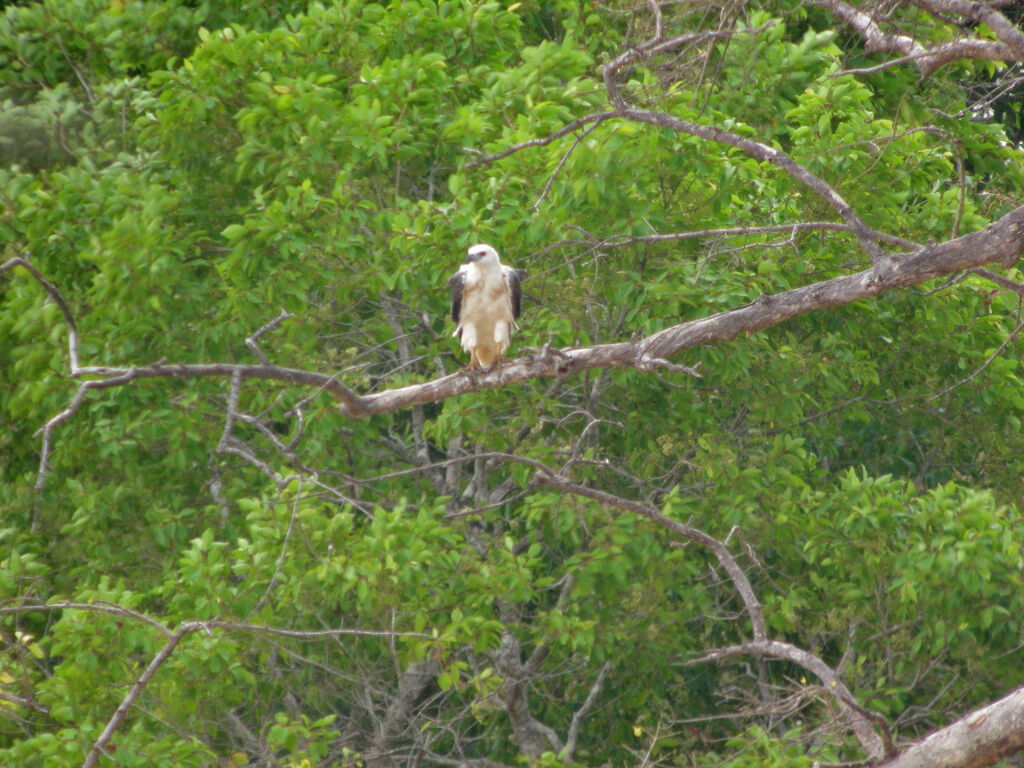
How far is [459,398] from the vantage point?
634 centimetres

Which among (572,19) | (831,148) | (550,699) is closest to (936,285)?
(831,148)

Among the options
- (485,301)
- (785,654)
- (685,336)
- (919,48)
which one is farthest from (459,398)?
(919,48)

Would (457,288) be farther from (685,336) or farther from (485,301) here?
(685,336)

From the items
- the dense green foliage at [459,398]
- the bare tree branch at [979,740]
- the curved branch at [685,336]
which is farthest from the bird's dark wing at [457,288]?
the bare tree branch at [979,740]

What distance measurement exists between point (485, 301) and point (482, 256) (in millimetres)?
272

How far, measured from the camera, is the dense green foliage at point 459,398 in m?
5.73

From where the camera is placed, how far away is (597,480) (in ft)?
23.7

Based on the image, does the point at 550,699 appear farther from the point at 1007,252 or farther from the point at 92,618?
the point at 1007,252

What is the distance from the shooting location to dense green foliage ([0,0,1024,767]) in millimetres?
5727

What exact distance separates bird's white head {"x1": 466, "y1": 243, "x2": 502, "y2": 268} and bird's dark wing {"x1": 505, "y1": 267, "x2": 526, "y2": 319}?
0.30ft

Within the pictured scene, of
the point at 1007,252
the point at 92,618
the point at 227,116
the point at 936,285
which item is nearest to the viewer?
the point at 1007,252

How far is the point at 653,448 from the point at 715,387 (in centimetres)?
55

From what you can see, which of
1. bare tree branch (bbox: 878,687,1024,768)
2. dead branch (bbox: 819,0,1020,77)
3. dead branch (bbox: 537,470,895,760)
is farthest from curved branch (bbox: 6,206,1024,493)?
bare tree branch (bbox: 878,687,1024,768)

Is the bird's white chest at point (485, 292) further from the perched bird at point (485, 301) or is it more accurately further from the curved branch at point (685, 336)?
the curved branch at point (685, 336)
